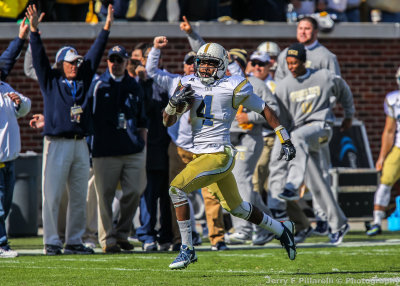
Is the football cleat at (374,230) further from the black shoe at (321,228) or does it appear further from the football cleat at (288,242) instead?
the football cleat at (288,242)

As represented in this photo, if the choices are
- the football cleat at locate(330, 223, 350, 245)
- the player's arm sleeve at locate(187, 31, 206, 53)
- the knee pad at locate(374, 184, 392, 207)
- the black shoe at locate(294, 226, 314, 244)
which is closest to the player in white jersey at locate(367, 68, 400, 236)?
the knee pad at locate(374, 184, 392, 207)

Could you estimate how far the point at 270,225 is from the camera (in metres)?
8.38

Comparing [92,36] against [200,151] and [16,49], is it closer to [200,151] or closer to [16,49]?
[16,49]

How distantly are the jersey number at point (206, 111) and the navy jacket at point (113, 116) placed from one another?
80.2 inches

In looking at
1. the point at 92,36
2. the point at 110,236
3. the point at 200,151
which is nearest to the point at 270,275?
the point at 200,151

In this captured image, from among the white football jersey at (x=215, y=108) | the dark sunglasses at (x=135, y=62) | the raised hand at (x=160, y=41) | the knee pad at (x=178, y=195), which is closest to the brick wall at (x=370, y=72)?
the dark sunglasses at (x=135, y=62)

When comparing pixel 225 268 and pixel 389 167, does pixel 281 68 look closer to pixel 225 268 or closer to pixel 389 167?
pixel 389 167

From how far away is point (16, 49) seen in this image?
9.83 m

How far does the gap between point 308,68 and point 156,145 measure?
205 centimetres

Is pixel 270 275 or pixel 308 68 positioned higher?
pixel 308 68

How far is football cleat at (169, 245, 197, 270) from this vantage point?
7.76 metres

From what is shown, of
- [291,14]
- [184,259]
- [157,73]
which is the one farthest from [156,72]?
[291,14]

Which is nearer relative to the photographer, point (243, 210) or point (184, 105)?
point (184, 105)

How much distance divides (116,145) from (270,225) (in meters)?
2.36
